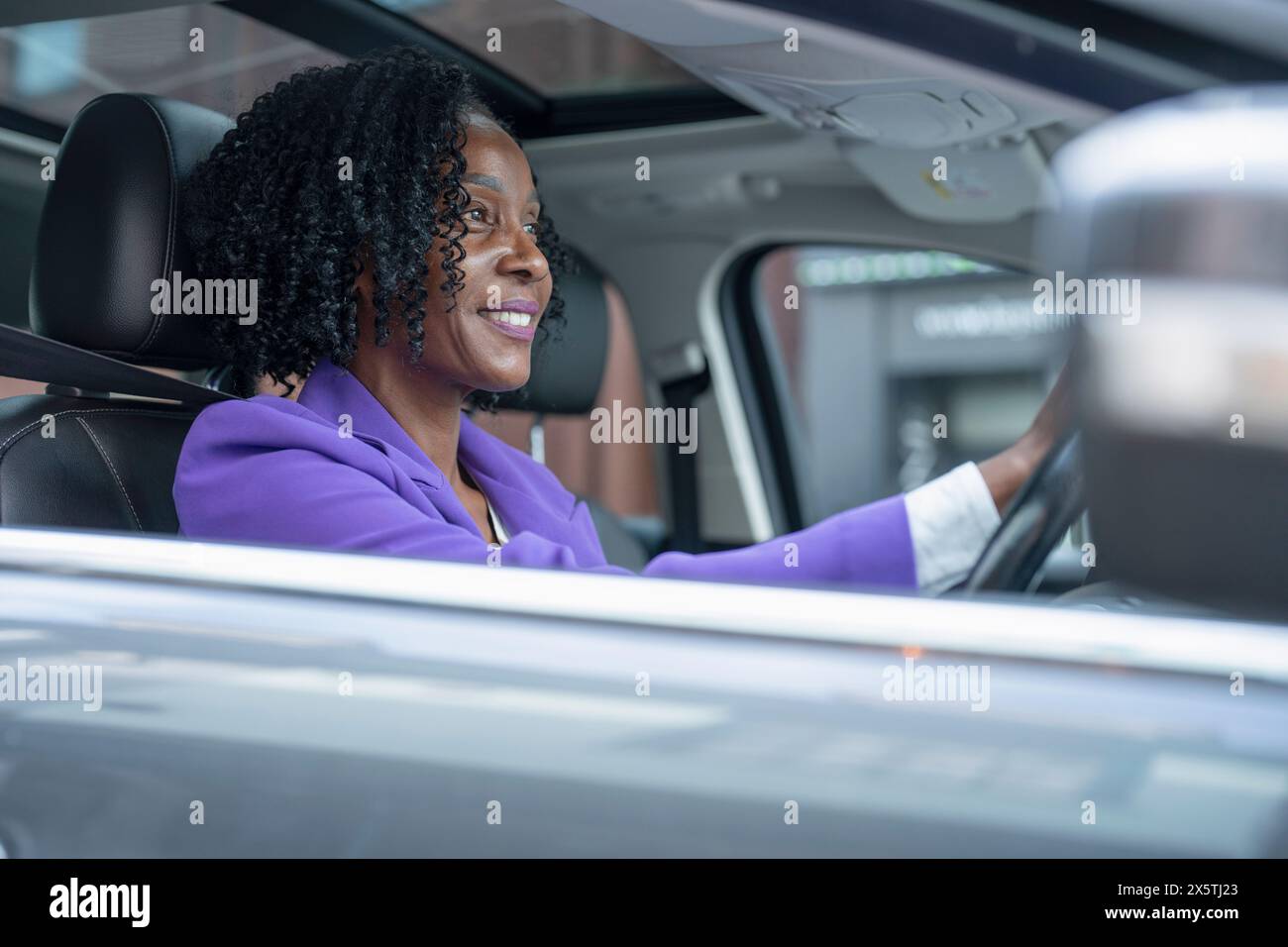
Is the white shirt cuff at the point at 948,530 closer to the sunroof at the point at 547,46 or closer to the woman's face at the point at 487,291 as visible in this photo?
the woman's face at the point at 487,291

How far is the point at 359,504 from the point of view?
60.1 inches

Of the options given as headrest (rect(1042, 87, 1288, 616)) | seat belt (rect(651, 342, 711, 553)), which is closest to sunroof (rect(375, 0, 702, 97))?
seat belt (rect(651, 342, 711, 553))

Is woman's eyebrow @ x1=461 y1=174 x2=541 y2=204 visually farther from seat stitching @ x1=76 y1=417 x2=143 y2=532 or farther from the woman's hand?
the woman's hand

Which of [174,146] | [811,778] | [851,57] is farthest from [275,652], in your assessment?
[174,146]

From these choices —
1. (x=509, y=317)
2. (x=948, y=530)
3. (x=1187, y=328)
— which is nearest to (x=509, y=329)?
(x=509, y=317)

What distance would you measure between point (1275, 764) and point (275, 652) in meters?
0.75

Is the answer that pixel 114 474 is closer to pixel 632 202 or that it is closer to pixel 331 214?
pixel 331 214

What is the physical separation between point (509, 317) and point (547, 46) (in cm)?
81

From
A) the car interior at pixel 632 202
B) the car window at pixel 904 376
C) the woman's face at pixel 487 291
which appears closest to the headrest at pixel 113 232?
the car interior at pixel 632 202

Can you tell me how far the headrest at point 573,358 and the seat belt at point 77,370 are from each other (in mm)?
798

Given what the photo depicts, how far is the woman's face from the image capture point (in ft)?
6.37

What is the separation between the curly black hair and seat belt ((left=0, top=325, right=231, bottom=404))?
0.10m

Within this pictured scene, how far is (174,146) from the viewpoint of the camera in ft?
6.01
